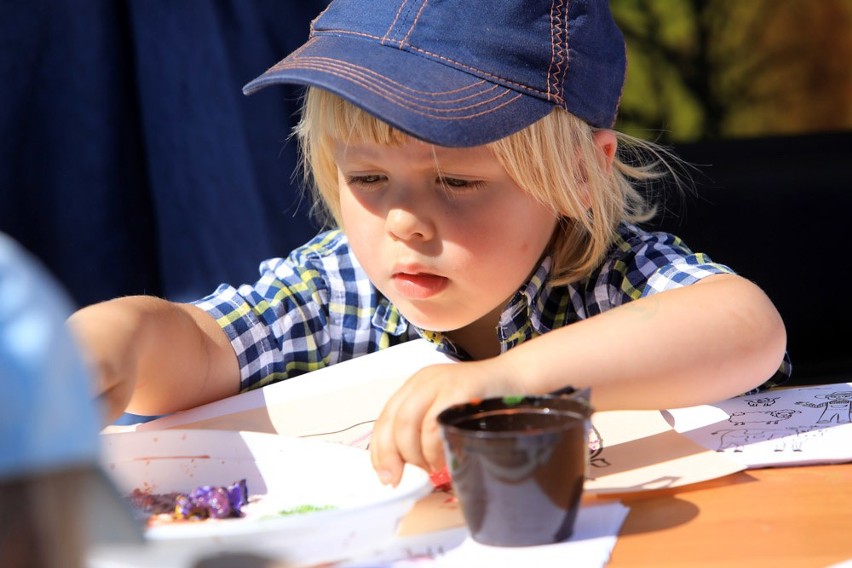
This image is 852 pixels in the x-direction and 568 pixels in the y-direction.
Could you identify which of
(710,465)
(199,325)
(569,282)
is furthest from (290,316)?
(710,465)

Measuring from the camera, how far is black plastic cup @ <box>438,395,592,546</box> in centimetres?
59

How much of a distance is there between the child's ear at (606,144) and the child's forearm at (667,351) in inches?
9.9

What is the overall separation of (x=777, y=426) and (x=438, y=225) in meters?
0.37

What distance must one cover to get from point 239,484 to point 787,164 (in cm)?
107

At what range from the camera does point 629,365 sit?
848 millimetres

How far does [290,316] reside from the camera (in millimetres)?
1273

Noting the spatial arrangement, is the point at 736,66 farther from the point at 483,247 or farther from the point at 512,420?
the point at 512,420

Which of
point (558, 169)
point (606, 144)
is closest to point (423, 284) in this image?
point (558, 169)

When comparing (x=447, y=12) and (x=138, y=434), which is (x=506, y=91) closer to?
(x=447, y=12)

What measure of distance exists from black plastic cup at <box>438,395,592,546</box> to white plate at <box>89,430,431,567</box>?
1.3 inches

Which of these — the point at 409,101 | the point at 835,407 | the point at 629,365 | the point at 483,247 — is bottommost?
the point at 835,407

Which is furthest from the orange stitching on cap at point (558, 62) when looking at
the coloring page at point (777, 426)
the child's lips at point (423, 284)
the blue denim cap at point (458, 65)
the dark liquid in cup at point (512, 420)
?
the dark liquid in cup at point (512, 420)

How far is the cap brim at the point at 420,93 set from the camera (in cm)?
93

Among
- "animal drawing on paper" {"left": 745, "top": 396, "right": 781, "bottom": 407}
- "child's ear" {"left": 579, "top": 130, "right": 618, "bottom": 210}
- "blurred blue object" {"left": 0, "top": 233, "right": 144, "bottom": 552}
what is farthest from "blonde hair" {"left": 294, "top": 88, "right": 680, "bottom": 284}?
"blurred blue object" {"left": 0, "top": 233, "right": 144, "bottom": 552}
